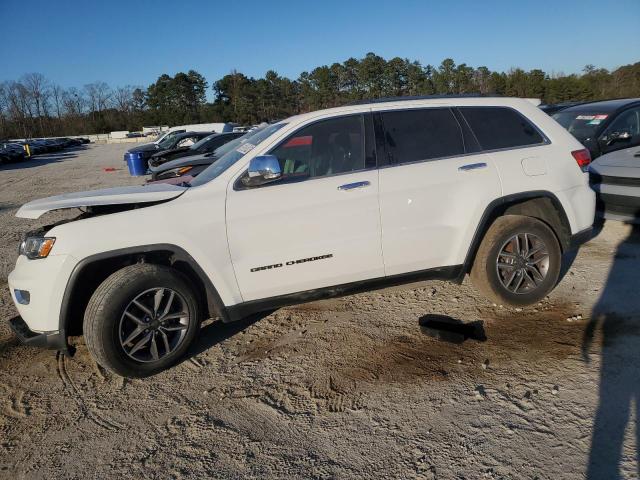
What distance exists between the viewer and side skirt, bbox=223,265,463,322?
3.78 meters

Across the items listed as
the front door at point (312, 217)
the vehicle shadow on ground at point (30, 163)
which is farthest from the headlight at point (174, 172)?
the vehicle shadow on ground at point (30, 163)

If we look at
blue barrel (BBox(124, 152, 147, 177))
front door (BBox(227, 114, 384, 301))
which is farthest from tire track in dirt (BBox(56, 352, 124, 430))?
blue barrel (BBox(124, 152, 147, 177))

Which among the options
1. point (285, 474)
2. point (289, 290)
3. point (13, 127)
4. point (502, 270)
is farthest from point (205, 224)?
point (13, 127)

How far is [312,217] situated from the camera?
3.72 meters

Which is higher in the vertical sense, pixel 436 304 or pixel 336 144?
pixel 336 144

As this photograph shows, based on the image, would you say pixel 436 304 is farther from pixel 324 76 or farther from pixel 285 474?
pixel 324 76

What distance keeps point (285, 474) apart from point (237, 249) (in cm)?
166

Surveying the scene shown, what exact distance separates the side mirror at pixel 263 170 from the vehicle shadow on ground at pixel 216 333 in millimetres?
1464

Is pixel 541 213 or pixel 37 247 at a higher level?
pixel 37 247

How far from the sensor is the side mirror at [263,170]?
138 inches

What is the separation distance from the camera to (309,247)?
3.75 metres

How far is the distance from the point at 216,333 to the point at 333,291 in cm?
124

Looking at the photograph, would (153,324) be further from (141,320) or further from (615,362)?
(615,362)

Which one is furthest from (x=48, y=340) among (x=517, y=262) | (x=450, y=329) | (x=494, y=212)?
(x=517, y=262)
